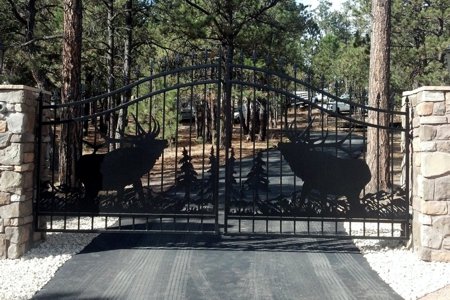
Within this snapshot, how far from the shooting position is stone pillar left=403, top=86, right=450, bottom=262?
16.4 feet

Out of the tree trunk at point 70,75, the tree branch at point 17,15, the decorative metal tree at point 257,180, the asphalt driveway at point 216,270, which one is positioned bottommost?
the asphalt driveway at point 216,270

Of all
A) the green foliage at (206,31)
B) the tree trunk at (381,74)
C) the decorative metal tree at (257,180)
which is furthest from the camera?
the green foliage at (206,31)

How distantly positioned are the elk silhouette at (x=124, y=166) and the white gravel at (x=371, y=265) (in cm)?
78

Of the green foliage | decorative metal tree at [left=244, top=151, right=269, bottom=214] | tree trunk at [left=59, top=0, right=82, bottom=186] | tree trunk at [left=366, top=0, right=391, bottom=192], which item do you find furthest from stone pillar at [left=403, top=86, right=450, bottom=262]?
the green foliage

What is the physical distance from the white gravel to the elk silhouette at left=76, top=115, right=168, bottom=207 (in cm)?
78

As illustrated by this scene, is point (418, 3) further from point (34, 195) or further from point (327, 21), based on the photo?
point (327, 21)

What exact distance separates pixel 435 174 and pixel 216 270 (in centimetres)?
247

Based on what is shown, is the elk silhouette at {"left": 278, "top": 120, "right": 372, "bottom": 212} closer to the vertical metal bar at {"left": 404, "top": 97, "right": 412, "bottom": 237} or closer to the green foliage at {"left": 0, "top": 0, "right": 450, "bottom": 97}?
the vertical metal bar at {"left": 404, "top": 97, "right": 412, "bottom": 237}

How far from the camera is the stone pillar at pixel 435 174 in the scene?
5.00m

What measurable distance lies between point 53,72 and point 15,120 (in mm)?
9597

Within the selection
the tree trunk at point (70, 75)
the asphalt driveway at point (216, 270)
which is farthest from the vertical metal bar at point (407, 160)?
the tree trunk at point (70, 75)

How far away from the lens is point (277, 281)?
450cm

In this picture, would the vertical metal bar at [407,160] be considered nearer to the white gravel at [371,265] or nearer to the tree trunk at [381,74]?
the white gravel at [371,265]

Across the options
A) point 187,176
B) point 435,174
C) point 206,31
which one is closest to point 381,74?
point 435,174
